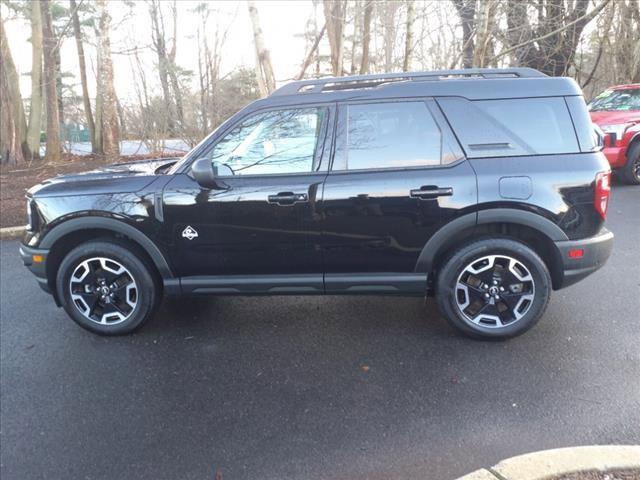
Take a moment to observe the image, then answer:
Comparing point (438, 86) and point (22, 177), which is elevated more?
point (438, 86)

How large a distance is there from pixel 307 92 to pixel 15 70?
582 inches

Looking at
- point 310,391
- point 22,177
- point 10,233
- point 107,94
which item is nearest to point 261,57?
point 107,94

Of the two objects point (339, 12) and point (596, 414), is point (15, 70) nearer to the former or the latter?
point (339, 12)

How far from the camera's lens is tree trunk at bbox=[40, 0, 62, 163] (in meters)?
14.1

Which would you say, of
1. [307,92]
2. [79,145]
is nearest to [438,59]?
[79,145]

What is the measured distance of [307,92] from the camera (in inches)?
143

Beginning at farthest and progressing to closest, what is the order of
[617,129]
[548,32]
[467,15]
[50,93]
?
1. [50,93]
2. [467,15]
3. [548,32]
4. [617,129]

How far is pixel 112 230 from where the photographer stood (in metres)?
3.70

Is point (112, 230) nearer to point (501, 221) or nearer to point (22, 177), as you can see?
point (501, 221)

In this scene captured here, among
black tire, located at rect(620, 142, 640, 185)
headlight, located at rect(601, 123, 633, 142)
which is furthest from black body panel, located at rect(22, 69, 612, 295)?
black tire, located at rect(620, 142, 640, 185)

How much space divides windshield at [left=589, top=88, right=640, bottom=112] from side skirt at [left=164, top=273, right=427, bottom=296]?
25.6 feet

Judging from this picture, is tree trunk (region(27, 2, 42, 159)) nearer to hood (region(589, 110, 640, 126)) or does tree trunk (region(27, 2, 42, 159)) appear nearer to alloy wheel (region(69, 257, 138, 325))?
alloy wheel (region(69, 257, 138, 325))

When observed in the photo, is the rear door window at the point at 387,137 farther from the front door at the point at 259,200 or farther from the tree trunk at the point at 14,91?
the tree trunk at the point at 14,91

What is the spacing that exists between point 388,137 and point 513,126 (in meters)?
0.87
